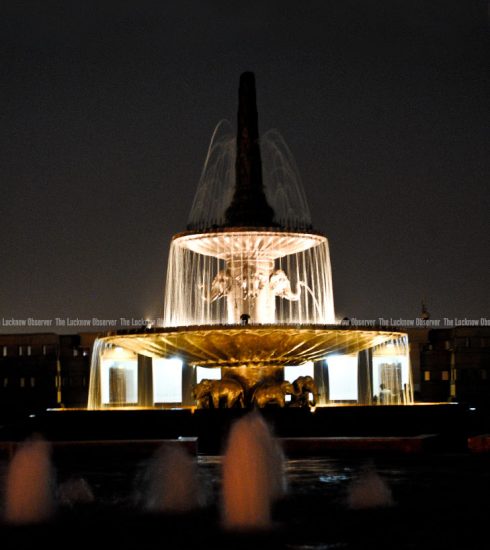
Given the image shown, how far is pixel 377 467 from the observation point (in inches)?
698

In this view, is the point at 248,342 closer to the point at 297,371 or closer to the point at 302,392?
the point at 302,392

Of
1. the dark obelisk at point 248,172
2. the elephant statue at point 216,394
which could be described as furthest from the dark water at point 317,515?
the dark obelisk at point 248,172

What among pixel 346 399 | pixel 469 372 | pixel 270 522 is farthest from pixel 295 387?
pixel 469 372

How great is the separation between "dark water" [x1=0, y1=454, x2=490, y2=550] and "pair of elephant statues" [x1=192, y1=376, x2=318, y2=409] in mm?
8017

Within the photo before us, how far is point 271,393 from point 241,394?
68 centimetres

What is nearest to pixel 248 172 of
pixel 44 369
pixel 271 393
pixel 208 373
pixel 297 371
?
pixel 271 393

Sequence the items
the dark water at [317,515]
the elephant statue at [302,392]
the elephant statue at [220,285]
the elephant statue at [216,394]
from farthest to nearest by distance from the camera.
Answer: the elephant statue at [220,285], the elephant statue at [302,392], the elephant statue at [216,394], the dark water at [317,515]

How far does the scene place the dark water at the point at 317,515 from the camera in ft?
34.6

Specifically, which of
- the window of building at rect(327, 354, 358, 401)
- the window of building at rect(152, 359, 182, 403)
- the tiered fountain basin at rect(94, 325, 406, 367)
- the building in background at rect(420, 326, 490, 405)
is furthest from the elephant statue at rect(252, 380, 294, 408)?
the building in background at rect(420, 326, 490, 405)

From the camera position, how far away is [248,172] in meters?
29.7

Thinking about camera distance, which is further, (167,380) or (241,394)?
(167,380)

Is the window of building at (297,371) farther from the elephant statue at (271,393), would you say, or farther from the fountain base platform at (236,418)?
the fountain base platform at (236,418)

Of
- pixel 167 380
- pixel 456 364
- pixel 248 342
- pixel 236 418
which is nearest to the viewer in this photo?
pixel 236 418

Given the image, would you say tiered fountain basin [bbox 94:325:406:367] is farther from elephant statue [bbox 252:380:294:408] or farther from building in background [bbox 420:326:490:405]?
building in background [bbox 420:326:490:405]
